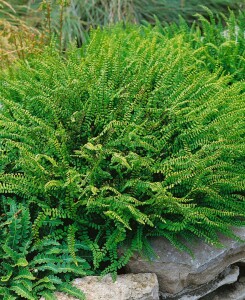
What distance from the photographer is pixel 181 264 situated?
239 cm

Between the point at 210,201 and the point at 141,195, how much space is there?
35 cm

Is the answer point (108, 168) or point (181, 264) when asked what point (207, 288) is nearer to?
point (181, 264)

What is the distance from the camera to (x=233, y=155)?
8.48ft

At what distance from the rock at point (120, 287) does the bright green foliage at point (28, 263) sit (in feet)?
0.16

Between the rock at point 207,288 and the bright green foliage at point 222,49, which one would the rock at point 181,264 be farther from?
the bright green foliage at point 222,49

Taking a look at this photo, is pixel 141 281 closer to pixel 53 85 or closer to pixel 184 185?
pixel 184 185

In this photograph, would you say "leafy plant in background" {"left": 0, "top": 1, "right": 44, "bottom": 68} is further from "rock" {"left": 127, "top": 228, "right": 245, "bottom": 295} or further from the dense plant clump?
"rock" {"left": 127, "top": 228, "right": 245, "bottom": 295}

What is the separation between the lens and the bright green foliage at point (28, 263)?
2.17 metres

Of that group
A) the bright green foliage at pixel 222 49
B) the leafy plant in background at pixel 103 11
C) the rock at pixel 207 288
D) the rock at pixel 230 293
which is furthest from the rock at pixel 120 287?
the leafy plant in background at pixel 103 11

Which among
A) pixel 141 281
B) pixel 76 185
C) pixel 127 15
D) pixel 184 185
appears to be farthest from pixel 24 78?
pixel 127 15

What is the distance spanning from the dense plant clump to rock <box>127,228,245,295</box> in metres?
0.06

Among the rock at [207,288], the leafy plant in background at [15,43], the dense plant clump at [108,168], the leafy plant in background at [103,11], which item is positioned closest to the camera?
the dense plant clump at [108,168]

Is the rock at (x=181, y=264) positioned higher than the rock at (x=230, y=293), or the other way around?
the rock at (x=181, y=264)

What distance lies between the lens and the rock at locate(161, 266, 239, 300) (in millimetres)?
2510
